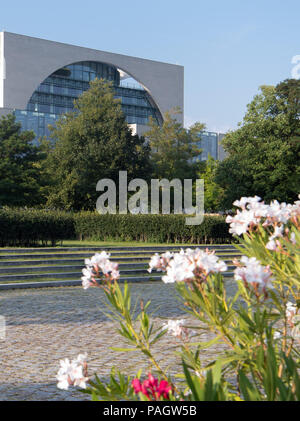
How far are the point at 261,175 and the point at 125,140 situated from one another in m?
10.3

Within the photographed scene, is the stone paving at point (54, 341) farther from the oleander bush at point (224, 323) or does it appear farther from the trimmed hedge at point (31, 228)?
the trimmed hedge at point (31, 228)

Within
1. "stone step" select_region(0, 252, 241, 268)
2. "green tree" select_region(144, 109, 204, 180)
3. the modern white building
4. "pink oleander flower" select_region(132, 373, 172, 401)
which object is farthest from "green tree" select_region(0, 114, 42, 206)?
"pink oleander flower" select_region(132, 373, 172, 401)

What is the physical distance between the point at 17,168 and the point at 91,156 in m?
4.79

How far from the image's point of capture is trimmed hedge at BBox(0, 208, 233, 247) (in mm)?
21203

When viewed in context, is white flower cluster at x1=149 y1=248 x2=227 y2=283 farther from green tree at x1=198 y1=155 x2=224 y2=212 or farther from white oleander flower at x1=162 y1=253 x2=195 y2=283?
green tree at x1=198 y1=155 x2=224 y2=212

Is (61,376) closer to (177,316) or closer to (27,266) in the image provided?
(177,316)

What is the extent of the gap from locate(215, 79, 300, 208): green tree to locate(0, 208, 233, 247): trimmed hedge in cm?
1201

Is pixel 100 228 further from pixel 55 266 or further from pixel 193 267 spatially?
pixel 193 267

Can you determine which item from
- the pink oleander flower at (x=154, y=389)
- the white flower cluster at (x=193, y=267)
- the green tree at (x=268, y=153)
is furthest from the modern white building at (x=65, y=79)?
the pink oleander flower at (x=154, y=389)

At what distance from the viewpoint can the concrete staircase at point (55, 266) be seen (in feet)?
44.9

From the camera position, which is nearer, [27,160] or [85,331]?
[85,331]

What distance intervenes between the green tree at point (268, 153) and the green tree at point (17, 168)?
1337 cm

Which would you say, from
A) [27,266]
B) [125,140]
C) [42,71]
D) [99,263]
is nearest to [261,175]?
[125,140]
